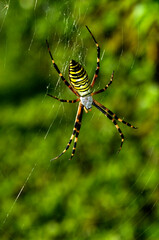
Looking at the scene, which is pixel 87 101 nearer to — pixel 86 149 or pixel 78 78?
pixel 78 78

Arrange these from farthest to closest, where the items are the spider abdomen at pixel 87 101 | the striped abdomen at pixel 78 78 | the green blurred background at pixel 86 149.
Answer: the green blurred background at pixel 86 149 < the spider abdomen at pixel 87 101 < the striped abdomen at pixel 78 78

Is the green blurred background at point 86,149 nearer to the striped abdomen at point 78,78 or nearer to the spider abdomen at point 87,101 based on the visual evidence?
the spider abdomen at point 87,101

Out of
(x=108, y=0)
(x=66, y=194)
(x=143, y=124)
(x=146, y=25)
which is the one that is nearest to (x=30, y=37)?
(x=108, y=0)

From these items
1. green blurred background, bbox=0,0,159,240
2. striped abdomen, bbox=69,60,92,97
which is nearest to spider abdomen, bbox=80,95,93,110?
striped abdomen, bbox=69,60,92,97

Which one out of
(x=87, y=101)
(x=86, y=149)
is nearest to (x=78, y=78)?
(x=87, y=101)

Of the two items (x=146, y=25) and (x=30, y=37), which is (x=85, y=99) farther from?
(x=146, y=25)

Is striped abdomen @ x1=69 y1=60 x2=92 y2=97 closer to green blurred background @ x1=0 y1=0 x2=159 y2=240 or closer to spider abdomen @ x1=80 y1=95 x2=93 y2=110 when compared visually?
spider abdomen @ x1=80 y1=95 x2=93 y2=110

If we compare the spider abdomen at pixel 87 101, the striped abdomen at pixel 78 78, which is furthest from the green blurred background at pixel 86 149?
the striped abdomen at pixel 78 78
